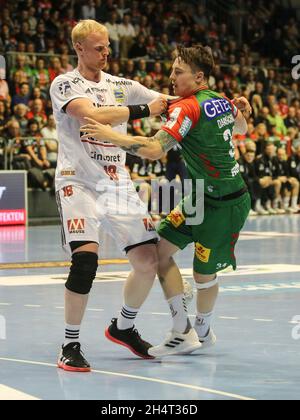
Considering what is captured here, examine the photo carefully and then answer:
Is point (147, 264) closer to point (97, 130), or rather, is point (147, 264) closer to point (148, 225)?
point (148, 225)

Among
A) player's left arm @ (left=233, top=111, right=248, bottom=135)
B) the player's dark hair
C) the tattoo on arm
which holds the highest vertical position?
the player's dark hair

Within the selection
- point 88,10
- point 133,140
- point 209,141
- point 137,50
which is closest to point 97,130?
point 133,140

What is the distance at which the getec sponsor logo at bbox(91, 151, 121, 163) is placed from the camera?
653cm

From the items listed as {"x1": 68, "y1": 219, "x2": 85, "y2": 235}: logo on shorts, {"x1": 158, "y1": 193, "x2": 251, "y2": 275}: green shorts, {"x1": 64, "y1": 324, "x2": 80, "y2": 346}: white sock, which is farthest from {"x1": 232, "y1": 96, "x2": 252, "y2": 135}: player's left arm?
{"x1": 64, "y1": 324, "x2": 80, "y2": 346}: white sock

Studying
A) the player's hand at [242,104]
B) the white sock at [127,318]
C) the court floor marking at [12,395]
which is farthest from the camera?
the player's hand at [242,104]

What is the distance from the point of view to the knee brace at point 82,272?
6203mm

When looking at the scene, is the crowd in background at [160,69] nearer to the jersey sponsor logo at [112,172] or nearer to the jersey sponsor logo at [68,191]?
the jersey sponsor logo at [112,172]

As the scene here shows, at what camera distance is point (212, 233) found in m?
6.65

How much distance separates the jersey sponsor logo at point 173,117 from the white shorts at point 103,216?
0.58 metres

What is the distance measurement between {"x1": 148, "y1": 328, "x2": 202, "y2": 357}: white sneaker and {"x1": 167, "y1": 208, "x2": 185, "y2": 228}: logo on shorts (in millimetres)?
723

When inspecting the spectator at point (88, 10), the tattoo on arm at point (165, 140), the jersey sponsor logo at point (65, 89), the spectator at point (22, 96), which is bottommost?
the spectator at point (22, 96)

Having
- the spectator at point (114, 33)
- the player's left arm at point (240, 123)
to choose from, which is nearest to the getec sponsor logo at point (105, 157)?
the player's left arm at point (240, 123)

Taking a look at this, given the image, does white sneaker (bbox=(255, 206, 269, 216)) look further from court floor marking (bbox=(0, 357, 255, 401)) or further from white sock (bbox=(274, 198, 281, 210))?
court floor marking (bbox=(0, 357, 255, 401))

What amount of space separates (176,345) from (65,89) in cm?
181
